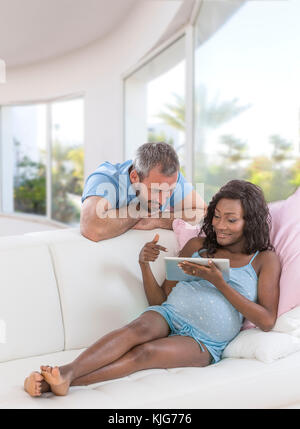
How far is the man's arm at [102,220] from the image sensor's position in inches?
81.8

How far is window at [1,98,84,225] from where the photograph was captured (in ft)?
24.3

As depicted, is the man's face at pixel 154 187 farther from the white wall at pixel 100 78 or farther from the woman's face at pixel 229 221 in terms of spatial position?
the white wall at pixel 100 78

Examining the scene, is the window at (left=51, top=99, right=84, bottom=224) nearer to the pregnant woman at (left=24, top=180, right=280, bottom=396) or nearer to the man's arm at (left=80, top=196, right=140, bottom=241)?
the man's arm at (left=80, top=196, right=140, bottom=241)

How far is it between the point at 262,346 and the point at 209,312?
0.24 metres

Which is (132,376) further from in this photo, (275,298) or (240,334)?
(275,298)

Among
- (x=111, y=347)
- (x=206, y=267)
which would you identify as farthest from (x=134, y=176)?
(x=111, y=347)

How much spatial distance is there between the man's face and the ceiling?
11.2 feet

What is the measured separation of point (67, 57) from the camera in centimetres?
718

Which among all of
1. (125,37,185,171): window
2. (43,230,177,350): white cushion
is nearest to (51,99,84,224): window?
(125,37,185,171): window

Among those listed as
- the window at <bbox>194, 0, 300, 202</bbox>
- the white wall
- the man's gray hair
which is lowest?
the man's gray hair

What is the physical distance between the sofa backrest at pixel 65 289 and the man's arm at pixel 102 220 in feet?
0.10

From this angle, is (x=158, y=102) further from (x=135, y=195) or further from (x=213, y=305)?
(x=213, y=305)

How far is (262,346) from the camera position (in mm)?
1688
